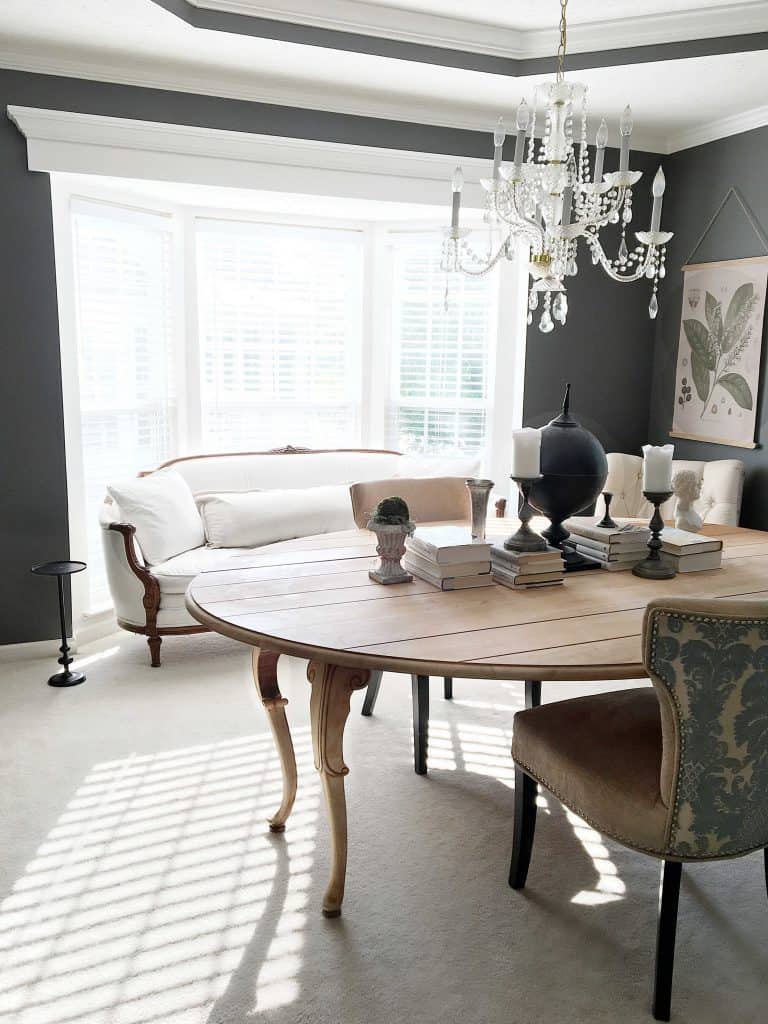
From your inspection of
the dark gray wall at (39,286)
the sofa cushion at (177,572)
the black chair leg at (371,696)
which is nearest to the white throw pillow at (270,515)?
the sofa cushion at (177,572)

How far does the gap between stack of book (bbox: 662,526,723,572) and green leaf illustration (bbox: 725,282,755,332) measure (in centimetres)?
210

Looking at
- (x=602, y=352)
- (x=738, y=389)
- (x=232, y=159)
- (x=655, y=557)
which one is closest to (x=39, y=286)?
(x=232, y=159)

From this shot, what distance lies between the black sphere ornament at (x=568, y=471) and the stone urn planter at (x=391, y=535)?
39 centimetres

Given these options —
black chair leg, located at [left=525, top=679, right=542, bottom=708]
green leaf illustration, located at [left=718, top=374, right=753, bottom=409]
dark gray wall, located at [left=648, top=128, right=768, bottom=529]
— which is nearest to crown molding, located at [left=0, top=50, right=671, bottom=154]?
dark gray wall, located at [left=648, top=128, right=768, bottom=529]

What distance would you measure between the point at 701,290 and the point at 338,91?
2.08 metres

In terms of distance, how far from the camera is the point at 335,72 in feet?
11.5

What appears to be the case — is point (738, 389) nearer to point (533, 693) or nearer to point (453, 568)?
point (533, 693)

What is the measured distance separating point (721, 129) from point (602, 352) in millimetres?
1227

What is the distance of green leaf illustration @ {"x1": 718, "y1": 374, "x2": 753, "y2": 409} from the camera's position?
13.0 feet

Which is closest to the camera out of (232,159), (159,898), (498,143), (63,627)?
(159,898)

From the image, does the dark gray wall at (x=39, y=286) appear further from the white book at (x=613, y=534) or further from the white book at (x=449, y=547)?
the white book at (x=613, y=534)

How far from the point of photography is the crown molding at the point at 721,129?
3820mm

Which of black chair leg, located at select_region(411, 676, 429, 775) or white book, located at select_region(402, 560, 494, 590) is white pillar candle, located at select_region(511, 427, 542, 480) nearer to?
white book, located at select_region(402, 560, 494, 590)

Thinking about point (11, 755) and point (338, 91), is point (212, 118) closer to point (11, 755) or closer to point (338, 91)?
point (338, 91)
